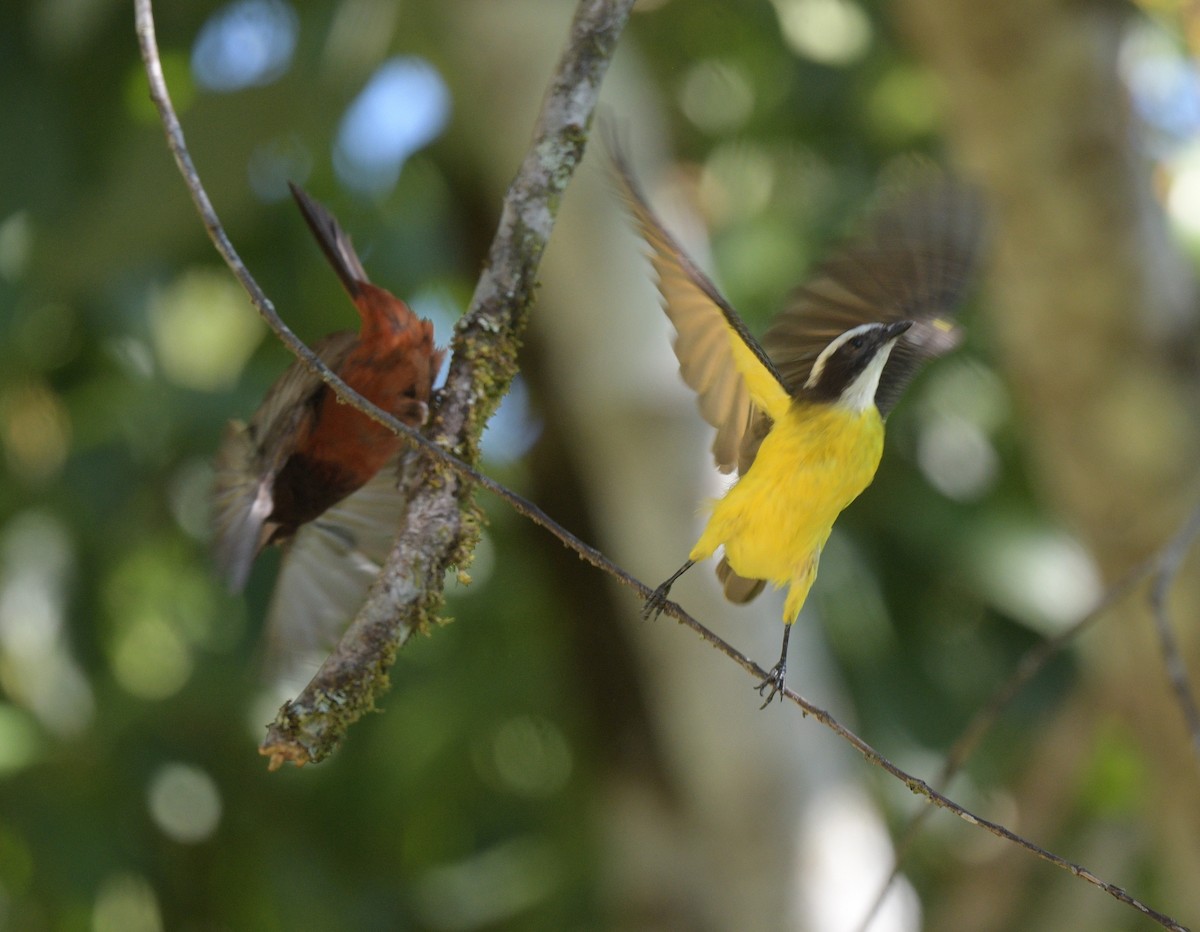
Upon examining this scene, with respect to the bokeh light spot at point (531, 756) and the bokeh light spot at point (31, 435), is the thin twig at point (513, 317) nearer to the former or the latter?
the bokeh light spot at point (31, 435)

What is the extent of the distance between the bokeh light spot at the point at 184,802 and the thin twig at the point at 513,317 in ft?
15.9

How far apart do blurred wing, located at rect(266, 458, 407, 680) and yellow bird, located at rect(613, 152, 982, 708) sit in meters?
1.65

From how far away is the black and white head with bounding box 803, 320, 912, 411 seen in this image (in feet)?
8.45

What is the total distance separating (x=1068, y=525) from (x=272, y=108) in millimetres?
3957

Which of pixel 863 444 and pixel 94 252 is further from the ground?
pixel 863 444

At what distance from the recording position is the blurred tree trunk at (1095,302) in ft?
18.4

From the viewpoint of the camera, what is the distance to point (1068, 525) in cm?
615

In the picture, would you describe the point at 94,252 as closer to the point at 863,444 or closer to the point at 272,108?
the point at 272,108

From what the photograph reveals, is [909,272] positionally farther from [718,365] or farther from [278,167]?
[278,167]

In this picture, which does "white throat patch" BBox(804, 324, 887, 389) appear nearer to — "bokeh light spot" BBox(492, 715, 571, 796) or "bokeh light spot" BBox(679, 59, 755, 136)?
"bokeh light spot" BBox(492, 715, 571, 796)

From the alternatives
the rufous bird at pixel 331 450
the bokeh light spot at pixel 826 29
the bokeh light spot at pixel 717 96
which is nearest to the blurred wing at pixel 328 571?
the rufous bird at pixel 331 450

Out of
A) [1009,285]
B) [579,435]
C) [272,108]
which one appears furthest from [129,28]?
[1009,285]

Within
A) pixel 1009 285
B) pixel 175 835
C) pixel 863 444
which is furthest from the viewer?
pixel 175 835

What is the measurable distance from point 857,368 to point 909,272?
9.4 inches
